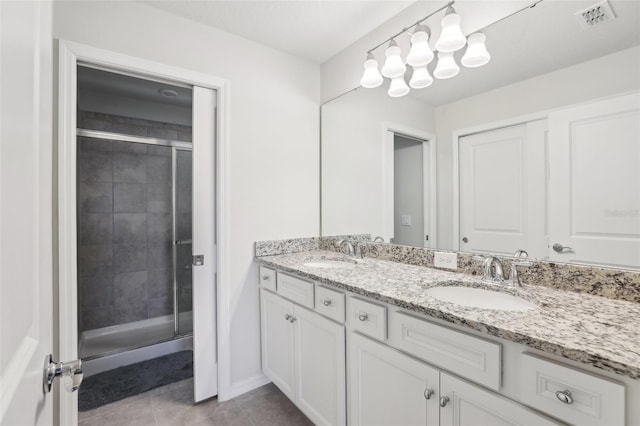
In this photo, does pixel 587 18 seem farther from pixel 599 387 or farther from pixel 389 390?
pixel 389 390

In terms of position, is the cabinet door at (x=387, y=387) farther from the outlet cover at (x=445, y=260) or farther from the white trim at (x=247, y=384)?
the white trim at (x=247, y=384)

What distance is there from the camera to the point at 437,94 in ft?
5.48

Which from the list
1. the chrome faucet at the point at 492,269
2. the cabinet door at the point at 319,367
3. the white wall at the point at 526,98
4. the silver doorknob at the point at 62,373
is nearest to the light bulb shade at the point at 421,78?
the white wall at the point at 526,98

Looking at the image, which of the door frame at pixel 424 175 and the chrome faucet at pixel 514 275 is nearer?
the chrome faucet at pixel 514 275

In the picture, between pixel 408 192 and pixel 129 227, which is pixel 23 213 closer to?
pixel 408 192

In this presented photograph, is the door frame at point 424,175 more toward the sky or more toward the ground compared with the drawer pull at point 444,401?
more toward the sky

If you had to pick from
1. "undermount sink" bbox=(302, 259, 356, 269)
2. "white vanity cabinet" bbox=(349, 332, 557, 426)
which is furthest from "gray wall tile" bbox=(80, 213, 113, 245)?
"white vanity cabinet" bbox=(349, 332, 557, 426)

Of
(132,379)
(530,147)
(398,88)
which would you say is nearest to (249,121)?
(398,88)

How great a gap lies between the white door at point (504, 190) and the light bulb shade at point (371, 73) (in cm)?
68

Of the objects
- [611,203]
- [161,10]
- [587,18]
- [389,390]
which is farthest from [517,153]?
[161,10]

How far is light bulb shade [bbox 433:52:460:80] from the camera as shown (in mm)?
1572

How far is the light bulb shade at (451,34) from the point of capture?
1.46 metres

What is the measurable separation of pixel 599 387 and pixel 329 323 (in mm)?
955

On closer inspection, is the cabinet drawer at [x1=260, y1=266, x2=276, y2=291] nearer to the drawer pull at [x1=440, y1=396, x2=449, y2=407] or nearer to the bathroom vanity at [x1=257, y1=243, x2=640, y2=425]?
the bathroom vanity at [x1=257, y1=243, x2=640, y2=425]
